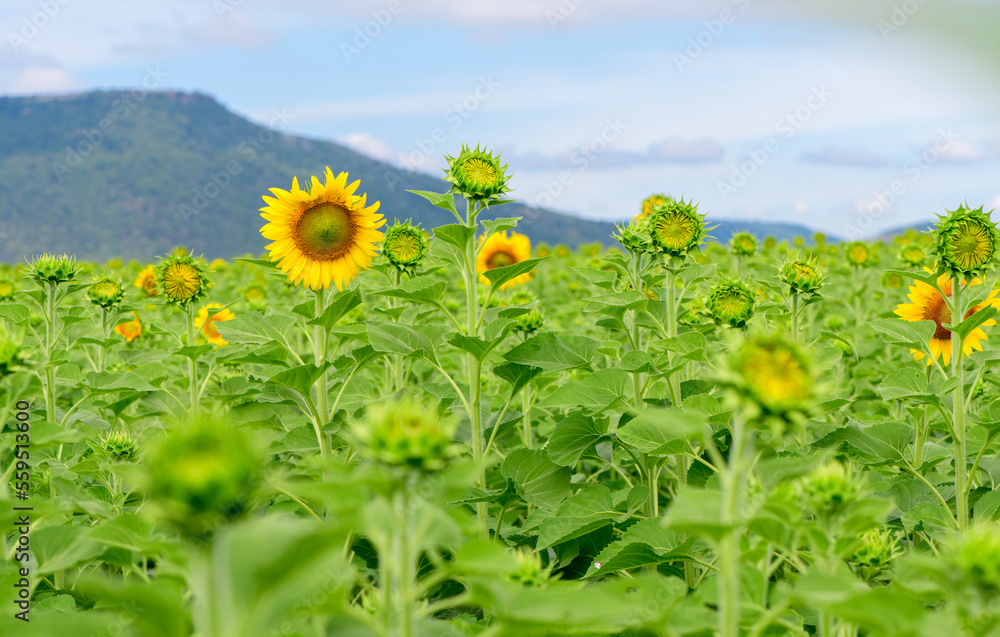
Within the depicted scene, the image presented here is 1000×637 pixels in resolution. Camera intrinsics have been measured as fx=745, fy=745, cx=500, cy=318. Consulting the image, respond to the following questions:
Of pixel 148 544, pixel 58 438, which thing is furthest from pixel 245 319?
pixel 148 544

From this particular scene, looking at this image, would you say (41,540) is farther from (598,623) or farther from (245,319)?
(245,319)

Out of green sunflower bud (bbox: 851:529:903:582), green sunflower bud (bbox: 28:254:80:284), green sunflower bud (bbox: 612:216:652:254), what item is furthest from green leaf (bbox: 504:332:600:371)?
green sunflower bud (bbox: 28:254:80:284)

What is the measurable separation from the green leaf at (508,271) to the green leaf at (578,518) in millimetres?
828

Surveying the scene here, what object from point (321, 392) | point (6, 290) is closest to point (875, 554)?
point (321, 392)

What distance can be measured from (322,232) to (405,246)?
394 millimetres

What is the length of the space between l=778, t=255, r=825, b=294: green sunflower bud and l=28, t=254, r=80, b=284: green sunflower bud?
304 centimetres

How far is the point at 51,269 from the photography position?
320 cm

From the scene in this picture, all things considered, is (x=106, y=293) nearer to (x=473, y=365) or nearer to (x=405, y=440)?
(x=473, y=365)

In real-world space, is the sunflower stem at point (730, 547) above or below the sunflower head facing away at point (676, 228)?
below

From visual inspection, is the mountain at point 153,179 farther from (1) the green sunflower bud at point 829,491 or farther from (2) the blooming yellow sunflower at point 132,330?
(1) the green sunflower bud at point 829,491

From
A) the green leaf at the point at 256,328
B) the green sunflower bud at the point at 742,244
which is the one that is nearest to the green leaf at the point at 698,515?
the green leaf at the point at 256,328

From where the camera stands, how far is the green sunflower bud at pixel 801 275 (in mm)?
3064

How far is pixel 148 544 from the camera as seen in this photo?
1.48 meters

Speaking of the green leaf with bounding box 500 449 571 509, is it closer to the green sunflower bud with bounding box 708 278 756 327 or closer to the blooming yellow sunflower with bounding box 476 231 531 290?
the green sunflower bud with bounding box 708 278 756 327
